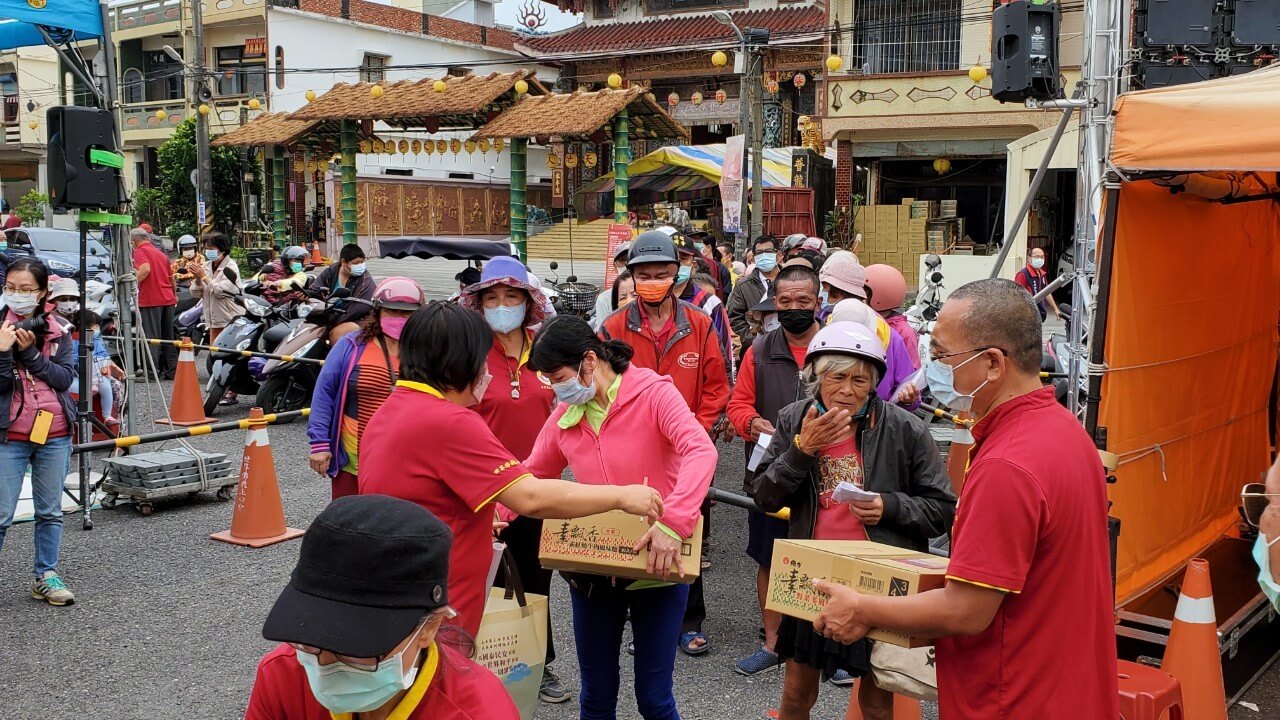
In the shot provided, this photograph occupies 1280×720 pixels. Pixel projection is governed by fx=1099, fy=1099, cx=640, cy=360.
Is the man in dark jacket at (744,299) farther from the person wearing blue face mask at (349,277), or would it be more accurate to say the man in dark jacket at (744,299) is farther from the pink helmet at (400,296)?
the pink helmet at (400,296)

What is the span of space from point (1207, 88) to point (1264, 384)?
3.36 meters

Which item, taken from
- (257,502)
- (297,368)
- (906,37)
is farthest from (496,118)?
(257,502)

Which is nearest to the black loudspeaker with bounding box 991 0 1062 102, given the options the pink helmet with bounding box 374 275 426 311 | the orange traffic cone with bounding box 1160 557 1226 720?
the orange traffic cone with bounding box 1160 557 1226 720

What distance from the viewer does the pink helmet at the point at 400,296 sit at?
5.54 metres

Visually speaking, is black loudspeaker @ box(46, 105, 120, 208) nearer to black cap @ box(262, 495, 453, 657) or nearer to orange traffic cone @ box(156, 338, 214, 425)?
orange traffic cone @ box(156, 338, 214, 425)

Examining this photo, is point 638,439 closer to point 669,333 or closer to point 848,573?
point 848,573

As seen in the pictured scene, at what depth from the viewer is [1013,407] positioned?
2562 millimetres

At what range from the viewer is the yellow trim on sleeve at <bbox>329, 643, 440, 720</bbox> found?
6.58 feet

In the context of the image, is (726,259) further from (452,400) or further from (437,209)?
(437,209)

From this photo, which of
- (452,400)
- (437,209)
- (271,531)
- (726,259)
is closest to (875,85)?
(726,259)

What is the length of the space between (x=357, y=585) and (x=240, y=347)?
445 inches

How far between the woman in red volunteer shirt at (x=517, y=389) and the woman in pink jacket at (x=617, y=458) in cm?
86

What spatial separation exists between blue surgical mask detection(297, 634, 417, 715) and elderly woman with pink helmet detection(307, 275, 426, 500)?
3.58 metres

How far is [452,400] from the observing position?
3.16m
